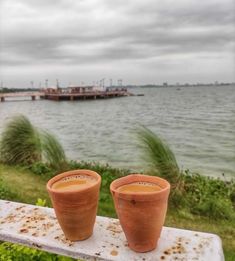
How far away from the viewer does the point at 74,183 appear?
1.53 meters

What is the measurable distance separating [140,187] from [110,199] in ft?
11.6

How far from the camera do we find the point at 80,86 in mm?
80500

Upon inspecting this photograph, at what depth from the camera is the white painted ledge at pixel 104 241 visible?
4.50 ft

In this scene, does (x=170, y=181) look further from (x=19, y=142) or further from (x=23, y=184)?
(x=19, y=142)

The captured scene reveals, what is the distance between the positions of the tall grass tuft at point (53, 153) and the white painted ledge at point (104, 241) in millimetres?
4753

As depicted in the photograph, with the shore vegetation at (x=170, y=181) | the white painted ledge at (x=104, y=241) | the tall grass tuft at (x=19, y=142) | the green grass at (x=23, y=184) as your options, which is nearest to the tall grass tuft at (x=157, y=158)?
the shore vegetation at (x=170, y=181)

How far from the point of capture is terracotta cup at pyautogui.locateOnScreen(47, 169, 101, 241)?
1413mm

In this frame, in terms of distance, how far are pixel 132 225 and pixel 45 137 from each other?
18.2ft

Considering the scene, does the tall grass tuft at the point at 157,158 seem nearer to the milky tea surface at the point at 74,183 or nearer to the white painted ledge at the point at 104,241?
the white painted ledge at the point at 104,241

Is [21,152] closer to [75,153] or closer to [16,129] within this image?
[16,129]

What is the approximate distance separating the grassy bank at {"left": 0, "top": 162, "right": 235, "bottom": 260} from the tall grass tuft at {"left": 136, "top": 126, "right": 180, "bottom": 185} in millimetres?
393

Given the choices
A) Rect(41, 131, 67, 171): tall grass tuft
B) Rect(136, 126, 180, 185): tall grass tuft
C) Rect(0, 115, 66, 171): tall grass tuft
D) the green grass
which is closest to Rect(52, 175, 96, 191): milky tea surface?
the green grass

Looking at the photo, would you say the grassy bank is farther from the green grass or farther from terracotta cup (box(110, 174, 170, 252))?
terracotta cup (box(110, 174, 170, 252))

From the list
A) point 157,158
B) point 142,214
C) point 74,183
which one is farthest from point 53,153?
point 142,214
